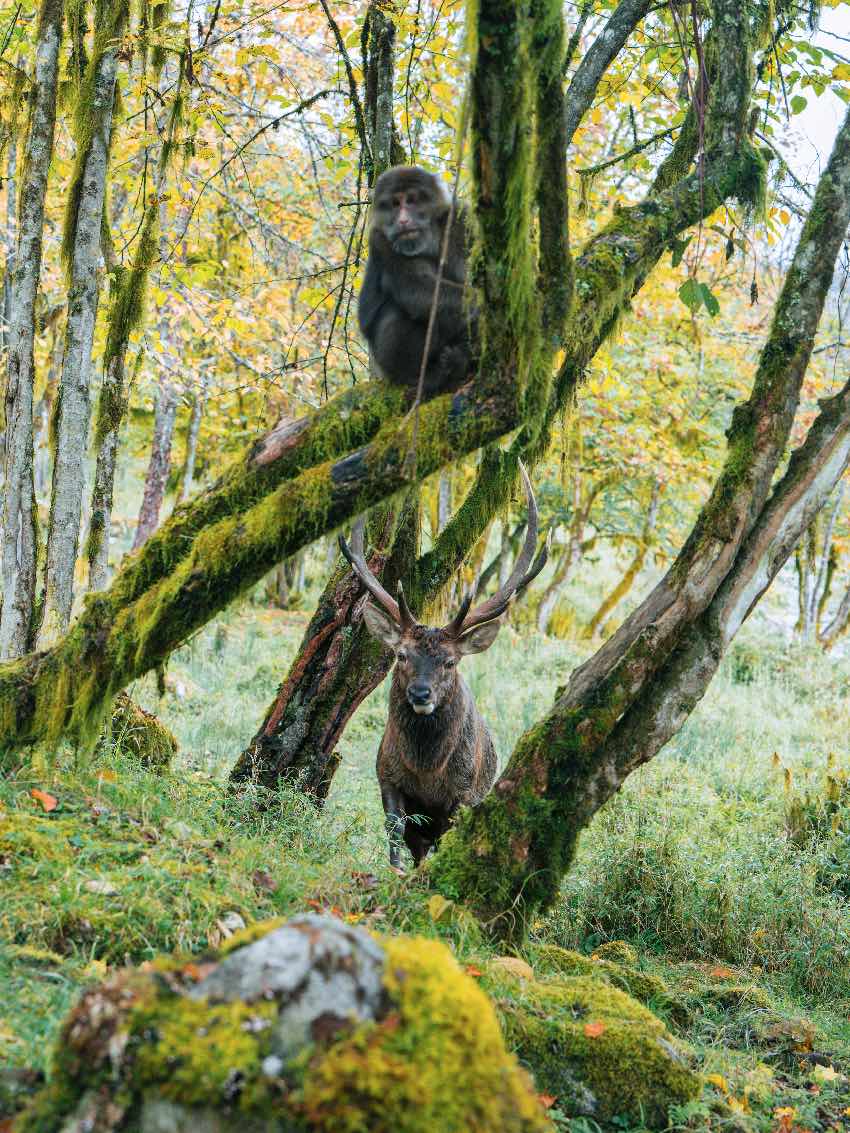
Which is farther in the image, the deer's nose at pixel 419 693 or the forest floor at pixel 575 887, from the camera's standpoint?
the deer's nose at pixel 419 693

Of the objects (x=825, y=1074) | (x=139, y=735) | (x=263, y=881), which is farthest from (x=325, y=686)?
(x=825, y=1074)

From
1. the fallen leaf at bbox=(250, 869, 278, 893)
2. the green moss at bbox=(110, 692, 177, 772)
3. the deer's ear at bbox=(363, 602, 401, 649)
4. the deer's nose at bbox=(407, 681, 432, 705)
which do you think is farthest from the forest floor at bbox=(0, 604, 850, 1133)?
the deer's ear at bbox=(363, 602, 401, 649)

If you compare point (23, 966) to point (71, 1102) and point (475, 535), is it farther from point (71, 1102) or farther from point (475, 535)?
point (475, 535)

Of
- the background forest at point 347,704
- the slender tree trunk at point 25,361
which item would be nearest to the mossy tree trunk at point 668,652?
the background forest at point 347,704

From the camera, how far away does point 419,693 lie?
21.8ft

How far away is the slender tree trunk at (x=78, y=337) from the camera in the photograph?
6.59m

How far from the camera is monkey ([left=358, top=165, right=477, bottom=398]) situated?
5.02m

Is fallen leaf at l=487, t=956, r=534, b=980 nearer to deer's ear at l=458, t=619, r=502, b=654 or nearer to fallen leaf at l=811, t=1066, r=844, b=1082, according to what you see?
fallen leaf at l=811, t=1066, r=844, b=1082

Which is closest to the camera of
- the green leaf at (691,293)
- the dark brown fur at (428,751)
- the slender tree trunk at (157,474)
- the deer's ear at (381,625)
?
the green leaf at (691,293)

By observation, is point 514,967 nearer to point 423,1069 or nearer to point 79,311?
point 423,1069

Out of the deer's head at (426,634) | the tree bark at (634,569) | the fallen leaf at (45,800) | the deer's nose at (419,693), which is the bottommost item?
the tree bark at (634,569)

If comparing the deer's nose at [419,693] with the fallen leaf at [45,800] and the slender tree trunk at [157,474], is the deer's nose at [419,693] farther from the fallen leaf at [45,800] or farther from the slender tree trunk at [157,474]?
the slender tree trunk at [157,474]

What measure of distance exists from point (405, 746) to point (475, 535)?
1571 millimetres

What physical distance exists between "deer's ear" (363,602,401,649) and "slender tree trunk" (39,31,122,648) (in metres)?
1.99
